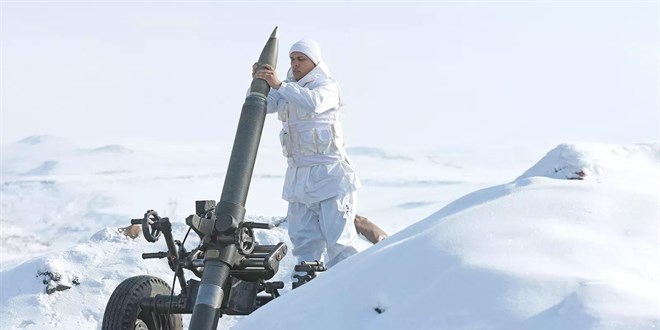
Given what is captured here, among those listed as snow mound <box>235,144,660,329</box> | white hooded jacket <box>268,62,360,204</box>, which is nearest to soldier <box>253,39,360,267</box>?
white hooded jacket <box>268,62,360,204</box>

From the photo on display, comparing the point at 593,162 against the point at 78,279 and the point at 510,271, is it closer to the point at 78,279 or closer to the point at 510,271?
the point at 510,271

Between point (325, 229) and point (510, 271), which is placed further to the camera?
point (325, 229)

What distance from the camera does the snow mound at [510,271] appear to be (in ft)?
16.4

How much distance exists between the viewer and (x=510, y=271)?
17.0 ft

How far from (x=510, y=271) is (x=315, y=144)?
316 centimetres

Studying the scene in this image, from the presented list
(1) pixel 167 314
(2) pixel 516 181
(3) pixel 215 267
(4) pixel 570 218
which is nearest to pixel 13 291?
(1) pixel 167 314

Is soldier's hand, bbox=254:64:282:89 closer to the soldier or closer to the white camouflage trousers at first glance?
the soldier

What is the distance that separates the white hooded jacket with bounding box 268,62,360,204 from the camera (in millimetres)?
8172

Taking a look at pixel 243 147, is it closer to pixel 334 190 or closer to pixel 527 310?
pixel 334 190

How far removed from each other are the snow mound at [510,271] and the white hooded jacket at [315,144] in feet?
6.58

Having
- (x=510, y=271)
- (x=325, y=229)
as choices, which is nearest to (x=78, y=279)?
(x=325, y=229)

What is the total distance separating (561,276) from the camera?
202 inches

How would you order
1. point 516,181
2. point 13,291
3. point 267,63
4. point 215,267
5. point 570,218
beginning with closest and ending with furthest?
point 570,218 < point 516,181 < point 215,267 < point 267,63 < point 13,291

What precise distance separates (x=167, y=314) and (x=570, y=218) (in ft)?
8.93
